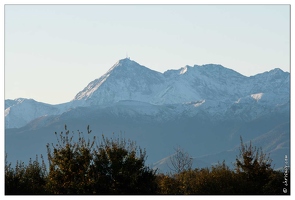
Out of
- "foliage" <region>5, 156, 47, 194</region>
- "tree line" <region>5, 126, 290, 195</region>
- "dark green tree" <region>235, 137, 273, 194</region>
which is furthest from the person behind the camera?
"dark green tree" <region>235, 137, 273, 194</region>

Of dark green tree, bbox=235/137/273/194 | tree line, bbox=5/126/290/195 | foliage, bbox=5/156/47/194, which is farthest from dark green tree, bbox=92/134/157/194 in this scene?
dark green tree, bbox=235/137/273/194

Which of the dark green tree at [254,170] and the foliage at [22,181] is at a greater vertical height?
the dark green tree at [254,170]

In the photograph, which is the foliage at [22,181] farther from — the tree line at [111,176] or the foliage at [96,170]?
the foliage at [96,170]

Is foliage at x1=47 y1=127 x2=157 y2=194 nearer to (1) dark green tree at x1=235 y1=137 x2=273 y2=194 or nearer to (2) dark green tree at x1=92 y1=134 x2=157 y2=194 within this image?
(2) dark green tree at x1=92 y1=134 x2=157 y2=194

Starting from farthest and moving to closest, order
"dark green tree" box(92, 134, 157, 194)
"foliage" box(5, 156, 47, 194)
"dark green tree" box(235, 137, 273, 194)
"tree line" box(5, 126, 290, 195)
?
"dark green tree" box(235, 137, 273, 194), "dark green tree" box(92, 134, 157, 194), "tree line" box(5, 126, 290, 195), "foliage" box(5, 156, 47, 194)

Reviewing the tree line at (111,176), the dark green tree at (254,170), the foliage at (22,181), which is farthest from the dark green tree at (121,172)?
the dark green tree at (254,170)

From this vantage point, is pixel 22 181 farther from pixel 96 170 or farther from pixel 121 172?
pixel 121 172

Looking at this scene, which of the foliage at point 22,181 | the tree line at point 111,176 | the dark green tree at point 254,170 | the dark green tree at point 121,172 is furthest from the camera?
the dark green tree at point 254,170

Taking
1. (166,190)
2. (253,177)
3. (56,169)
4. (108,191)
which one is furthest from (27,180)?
(253,177)

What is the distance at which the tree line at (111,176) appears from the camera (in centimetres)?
3350

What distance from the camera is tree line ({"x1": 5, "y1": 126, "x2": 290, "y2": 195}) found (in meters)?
33.5

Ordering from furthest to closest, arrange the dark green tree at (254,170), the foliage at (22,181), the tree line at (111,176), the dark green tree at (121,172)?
1. the dark green tree at (254,170)
2. the dark green tree at (121,172)
3. the tree line at (111,176)
4. the foliage at (22,181)

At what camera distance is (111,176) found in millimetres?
34688
